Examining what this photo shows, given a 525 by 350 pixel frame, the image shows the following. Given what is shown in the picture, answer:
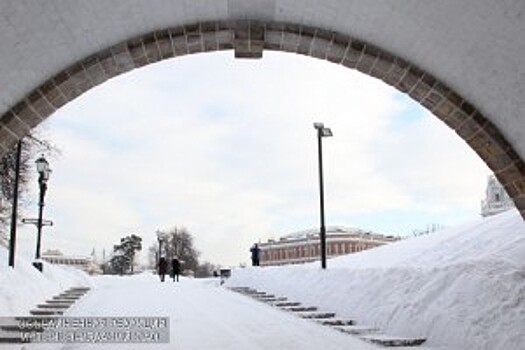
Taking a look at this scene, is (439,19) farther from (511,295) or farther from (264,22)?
(511,295)

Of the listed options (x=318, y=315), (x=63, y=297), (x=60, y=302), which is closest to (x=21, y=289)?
(x=60, y=302)

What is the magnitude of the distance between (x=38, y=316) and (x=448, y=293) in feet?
22.8

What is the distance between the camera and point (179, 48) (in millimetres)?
6906

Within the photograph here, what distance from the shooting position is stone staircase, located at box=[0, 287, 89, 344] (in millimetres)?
8266

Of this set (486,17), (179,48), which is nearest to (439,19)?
(486,17)

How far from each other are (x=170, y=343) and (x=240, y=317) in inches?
126

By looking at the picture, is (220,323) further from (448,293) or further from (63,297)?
(63,297)

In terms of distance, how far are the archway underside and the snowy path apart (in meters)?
3.02

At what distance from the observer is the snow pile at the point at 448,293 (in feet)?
23.6

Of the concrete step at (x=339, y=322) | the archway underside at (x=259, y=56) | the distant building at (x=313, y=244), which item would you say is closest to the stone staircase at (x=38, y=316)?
the archway underside at (x=259, y=56)

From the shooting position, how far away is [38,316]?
10281 millimetres

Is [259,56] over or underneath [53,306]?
over

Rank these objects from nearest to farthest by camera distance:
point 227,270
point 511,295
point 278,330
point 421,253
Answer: point 511,295, point 278,330, point 421,253, point 227,270

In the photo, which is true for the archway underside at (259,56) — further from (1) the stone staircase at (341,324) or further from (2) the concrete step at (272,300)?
→ (2) the concrete step at (272,300)
